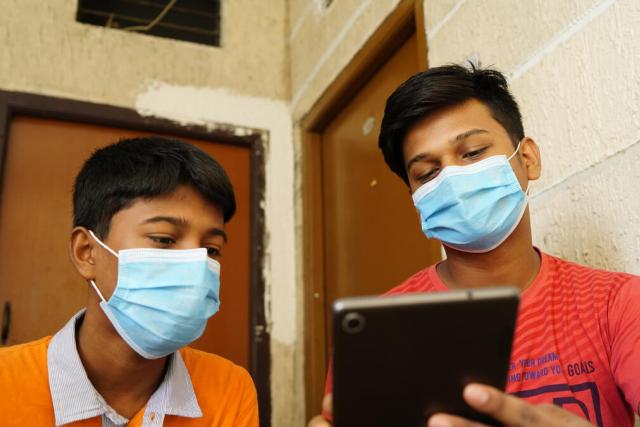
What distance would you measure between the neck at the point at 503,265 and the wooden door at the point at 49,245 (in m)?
1.41

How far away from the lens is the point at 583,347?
3.14 feet

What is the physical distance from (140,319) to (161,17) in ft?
6.31

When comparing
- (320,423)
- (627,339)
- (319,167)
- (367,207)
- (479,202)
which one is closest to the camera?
(320,423)

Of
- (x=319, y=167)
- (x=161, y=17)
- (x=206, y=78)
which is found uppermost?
(x=161, y=17)

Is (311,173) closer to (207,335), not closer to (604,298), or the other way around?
(207,335)

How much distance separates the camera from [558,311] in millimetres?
1024

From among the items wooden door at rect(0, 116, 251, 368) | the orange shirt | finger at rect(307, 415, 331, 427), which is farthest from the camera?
wooden door at rect(0, 116, 251, 368)

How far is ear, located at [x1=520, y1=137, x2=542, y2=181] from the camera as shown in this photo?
4.02ft

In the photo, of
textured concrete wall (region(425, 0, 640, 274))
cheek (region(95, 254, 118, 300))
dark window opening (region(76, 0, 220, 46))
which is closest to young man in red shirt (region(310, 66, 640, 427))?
textured concrete wall (region(425, 0, 640, 274))

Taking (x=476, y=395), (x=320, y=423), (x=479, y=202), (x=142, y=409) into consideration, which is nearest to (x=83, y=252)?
(x=142, y=409)

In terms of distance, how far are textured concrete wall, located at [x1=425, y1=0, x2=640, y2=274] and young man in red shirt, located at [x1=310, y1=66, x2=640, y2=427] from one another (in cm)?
13

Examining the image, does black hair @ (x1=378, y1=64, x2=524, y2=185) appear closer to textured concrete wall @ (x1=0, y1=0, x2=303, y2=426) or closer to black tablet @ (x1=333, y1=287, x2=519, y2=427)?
black tablet @ (x1=333, y1=287, x2=519, y2=427)

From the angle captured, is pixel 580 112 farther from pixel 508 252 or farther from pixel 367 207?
pixel 367 207

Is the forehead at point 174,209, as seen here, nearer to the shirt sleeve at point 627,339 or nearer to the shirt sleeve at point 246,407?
A: the shirt sleeve at point 246,407
